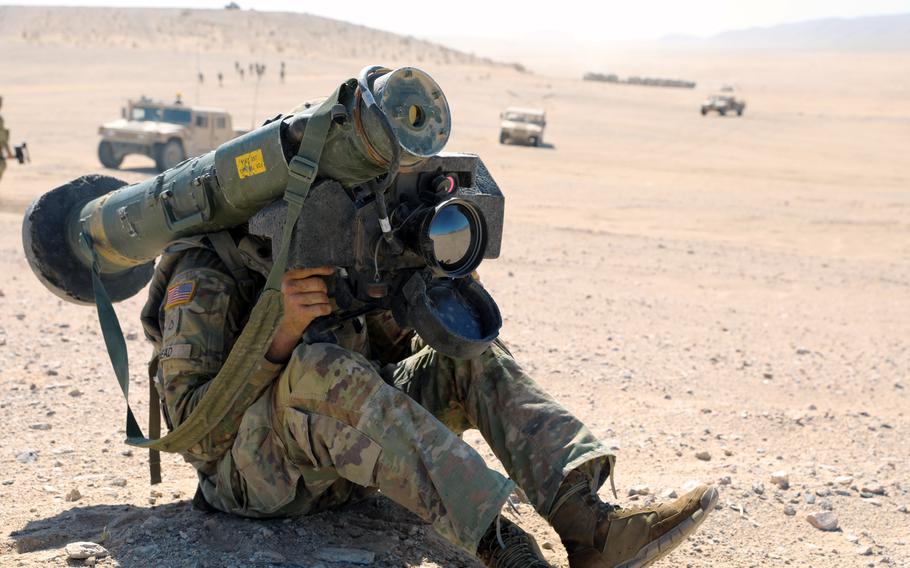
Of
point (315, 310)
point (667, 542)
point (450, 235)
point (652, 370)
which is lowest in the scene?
point (652, 370)

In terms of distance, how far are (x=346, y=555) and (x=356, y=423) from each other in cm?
56

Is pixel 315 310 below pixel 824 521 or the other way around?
the other way around

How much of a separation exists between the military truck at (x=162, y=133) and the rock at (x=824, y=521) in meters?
15.3

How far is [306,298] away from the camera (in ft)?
10.1

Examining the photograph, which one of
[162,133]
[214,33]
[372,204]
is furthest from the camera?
[214,33]

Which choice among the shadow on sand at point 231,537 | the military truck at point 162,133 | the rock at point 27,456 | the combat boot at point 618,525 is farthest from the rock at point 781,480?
the military truck at point 162,133

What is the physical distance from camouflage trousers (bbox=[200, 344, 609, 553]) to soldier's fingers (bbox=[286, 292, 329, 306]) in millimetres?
126

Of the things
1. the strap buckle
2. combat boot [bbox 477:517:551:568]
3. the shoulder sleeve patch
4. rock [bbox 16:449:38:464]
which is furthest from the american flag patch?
rock [bbox 16:449:38:464]

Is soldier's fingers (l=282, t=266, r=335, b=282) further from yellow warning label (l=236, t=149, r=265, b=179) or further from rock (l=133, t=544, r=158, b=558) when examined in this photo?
rock (l=133, t=544, r=158, b=558)

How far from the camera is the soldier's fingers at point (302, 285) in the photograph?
10.00ft

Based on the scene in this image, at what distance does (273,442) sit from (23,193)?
40.1ft

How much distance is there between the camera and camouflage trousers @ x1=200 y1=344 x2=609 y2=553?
2865 millimetres

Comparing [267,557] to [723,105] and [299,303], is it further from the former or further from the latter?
[723,105]

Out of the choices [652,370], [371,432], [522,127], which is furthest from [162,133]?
[371,432]
